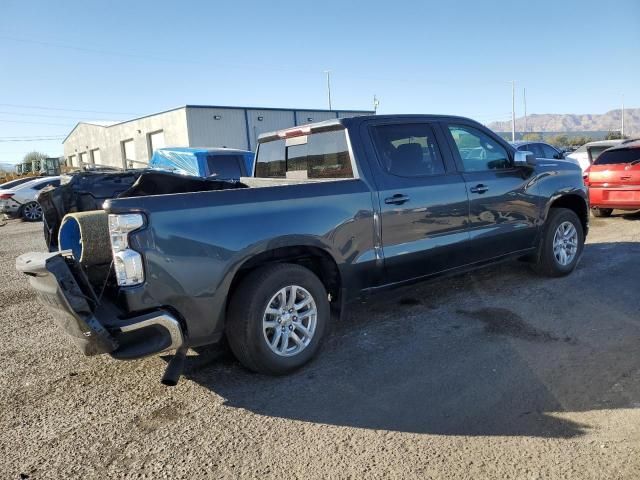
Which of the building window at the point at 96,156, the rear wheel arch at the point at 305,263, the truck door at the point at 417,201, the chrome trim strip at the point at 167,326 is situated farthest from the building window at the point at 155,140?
the chrome trim strip at the point at 167,326

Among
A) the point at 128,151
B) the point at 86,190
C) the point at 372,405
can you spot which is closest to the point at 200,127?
the point at 128,151

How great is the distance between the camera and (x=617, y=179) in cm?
981

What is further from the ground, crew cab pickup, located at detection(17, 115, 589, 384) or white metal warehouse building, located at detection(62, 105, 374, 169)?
white metal warehouse building, located at detection(62, 105, 374, 169)

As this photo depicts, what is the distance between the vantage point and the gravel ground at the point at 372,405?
2672mm

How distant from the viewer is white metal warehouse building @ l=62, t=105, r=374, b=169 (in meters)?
32.6

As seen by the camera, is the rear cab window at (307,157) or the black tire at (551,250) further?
the black tire at (551,250)

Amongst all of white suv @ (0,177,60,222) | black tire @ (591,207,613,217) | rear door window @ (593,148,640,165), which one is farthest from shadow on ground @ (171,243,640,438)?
white suv @ (0,177,60,222)

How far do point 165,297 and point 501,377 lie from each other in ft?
7.79

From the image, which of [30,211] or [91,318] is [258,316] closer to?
[91,318]

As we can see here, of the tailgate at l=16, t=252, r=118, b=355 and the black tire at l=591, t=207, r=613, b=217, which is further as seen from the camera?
the black tire at l=591, t=207, r=613, b=217

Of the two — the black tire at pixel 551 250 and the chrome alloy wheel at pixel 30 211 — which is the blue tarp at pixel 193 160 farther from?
the black tire at pixel 551 250

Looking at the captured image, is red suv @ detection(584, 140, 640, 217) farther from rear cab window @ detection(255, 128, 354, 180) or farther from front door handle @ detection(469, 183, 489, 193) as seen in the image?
rear cab window @ detection(255, 128, 354, 180)

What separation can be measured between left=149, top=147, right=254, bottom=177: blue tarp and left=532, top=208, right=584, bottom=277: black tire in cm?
751

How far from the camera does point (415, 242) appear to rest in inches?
173
